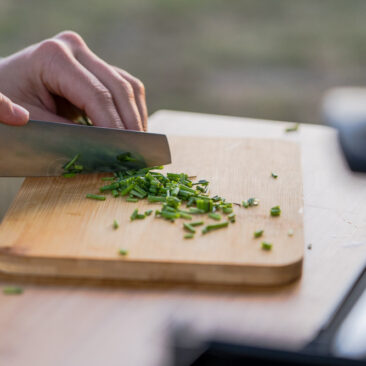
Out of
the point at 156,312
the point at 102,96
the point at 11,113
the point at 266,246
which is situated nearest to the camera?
the point at 156,312

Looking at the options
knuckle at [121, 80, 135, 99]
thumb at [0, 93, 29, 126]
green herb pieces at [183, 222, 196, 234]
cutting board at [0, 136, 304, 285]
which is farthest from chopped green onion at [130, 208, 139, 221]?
knuckle at [121, 80, 135, 99]

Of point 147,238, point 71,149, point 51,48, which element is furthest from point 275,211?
point 51,48

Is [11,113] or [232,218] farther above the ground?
[11,113]

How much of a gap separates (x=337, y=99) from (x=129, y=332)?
4.42ft

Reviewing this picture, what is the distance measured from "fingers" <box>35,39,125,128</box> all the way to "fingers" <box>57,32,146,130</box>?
2 cm

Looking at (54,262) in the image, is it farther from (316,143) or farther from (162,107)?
(162,107)

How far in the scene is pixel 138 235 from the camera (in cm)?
107

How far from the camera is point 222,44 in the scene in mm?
5383

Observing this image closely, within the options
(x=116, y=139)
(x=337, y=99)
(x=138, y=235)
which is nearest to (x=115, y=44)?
(x=337, y=99)

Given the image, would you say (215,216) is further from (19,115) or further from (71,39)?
(71,39)

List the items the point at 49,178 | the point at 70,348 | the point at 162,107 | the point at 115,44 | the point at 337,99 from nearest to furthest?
the point at 70,348 < the point at 49,178 < the point at 337,99 < the point at 162,107 < the point at 115,44

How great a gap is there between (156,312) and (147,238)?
0.20 metres

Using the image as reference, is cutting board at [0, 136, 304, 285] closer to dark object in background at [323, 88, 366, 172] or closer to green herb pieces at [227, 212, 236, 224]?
green herb pieces at [227, 212, 236, 224]

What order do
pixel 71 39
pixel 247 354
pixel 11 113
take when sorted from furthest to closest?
1. pixel 71 39
2. pixel 11 113
3. pixel 247 354
